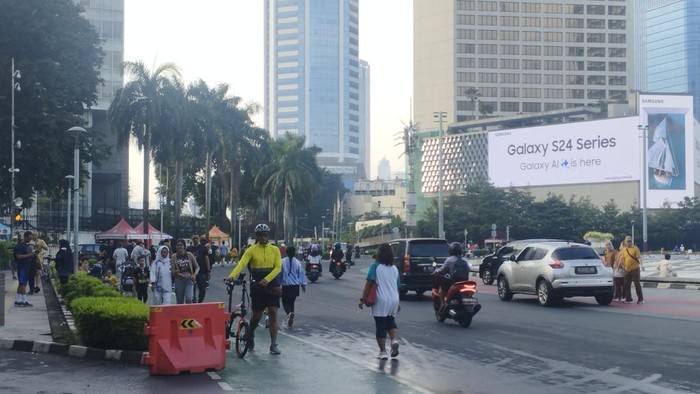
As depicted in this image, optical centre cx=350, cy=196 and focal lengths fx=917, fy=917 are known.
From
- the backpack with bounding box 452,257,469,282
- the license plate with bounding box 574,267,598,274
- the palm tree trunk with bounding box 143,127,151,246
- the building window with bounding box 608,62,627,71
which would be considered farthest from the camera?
the building window with bounding box 608,62,627,71

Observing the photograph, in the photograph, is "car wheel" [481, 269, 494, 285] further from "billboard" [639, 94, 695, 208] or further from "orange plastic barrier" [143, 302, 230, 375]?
"billboard" [639, 94, 695, 208]

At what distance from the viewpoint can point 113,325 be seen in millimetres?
13688

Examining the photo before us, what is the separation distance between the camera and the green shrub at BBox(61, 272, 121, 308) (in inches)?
733

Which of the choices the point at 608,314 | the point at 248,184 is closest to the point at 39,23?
the point at 608,314

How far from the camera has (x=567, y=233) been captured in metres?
96.5

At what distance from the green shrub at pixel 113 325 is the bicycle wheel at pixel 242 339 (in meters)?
1.36

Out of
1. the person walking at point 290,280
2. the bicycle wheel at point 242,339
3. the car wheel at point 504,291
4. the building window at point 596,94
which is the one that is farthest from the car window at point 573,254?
the building window at point 596,94

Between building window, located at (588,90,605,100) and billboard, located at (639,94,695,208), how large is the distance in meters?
36.6

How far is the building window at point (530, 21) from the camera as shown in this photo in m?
146

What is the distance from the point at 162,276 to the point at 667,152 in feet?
324

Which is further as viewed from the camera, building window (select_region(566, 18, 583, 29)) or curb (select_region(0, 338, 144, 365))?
building window (select_region(566, 18, 583, 29))

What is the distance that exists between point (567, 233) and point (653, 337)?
271 feet

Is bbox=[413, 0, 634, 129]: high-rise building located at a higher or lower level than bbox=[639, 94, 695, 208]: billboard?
higher

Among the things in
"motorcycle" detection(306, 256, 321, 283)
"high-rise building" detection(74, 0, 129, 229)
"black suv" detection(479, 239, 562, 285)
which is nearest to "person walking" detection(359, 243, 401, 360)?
"black suv" detection(479, 239, 562, 285)
